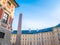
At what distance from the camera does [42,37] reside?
70.6 metres

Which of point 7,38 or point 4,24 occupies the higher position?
point 4,24

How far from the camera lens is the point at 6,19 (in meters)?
13.8

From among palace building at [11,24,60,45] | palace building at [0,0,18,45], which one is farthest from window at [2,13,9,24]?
palace building at [11,24,60,45]

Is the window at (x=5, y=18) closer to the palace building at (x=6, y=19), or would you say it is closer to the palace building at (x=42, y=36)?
the palace building at (x=6, y=19)

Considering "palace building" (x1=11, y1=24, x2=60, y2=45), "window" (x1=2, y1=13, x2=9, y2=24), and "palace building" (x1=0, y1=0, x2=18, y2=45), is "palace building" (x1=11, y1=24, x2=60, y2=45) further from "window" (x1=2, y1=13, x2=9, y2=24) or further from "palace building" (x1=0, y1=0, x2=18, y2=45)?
"window" (x1=2, y1=13, x2=9, y2=24)

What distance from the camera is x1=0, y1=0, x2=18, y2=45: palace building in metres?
12.5

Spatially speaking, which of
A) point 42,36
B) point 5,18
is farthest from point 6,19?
point 42,36

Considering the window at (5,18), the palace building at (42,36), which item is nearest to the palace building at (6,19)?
the window at (5,18)

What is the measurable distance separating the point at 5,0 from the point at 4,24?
139 inches

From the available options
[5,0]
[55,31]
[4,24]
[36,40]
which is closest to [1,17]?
[4,24]

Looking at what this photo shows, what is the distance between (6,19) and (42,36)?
195 feet

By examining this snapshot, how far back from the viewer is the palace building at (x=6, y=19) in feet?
41.1

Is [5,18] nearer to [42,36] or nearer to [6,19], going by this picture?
[6,19]

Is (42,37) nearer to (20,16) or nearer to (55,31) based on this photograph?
(55,31)
